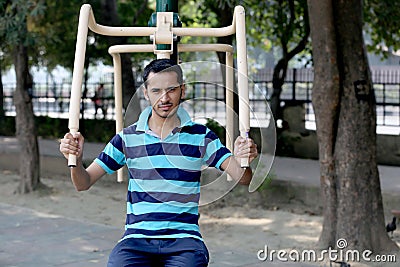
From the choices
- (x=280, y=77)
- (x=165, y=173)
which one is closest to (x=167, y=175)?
(x=165, y=173)

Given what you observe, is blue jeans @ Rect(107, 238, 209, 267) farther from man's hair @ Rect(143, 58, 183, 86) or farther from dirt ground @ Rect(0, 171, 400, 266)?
dirt ground @ Rect(0, 171, 400, 266)

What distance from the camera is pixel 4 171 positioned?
13.9m

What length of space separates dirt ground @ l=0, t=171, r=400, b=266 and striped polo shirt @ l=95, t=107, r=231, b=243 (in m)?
3.85

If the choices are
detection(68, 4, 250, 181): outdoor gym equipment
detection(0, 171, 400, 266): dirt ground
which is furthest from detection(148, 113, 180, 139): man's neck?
detection(0, 171, 400, 266): dirt ground

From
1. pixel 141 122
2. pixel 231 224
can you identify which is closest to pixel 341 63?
pixel 231 224

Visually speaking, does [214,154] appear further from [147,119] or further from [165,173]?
[147,119]

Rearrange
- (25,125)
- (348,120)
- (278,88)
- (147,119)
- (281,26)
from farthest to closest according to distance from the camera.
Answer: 1. (278,88)
2. (281,26)
3. (25,125)
4. (348,120)
5. (147,119)

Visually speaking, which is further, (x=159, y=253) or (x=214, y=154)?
(x=214, y=154)

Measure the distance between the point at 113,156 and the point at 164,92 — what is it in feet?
1.54

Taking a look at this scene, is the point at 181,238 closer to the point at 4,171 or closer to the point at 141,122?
the point at 141,122

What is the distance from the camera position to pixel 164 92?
12.5 ft

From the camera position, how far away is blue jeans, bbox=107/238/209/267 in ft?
12.1

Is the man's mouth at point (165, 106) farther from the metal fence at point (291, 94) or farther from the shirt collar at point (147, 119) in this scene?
the metal fence at point (291, 94)

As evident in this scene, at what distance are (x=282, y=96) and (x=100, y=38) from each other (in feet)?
13.1
